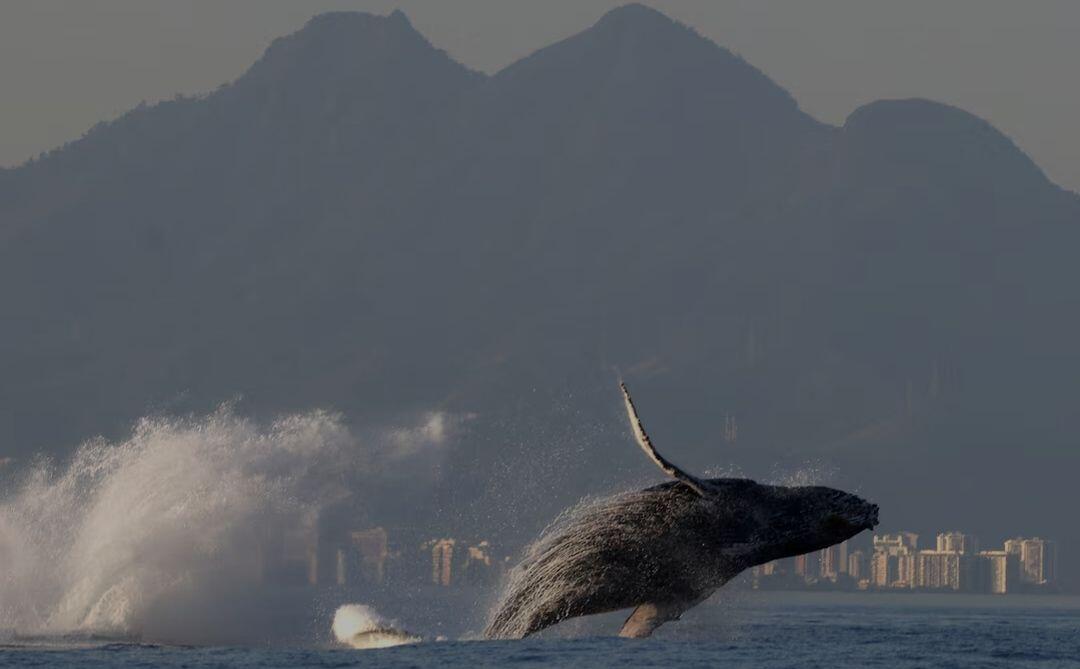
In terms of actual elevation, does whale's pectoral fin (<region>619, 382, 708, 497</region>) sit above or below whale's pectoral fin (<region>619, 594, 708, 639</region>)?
above

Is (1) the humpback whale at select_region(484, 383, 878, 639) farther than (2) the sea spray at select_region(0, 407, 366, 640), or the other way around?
(2) the sea spray at select_region(0, 407, 366, 640)

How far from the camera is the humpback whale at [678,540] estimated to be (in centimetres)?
3684

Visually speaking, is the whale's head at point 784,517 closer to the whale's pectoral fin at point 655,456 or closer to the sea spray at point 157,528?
the whale's pectoral fin at point 655,456

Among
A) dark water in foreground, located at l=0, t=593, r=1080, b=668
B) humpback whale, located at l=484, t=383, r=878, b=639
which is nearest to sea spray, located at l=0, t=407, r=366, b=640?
dark water in foreground, located at l=0, t=593, r=1080, b=668

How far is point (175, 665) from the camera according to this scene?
41.0 meters

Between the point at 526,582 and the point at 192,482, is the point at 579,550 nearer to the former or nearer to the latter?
the point at 526,582

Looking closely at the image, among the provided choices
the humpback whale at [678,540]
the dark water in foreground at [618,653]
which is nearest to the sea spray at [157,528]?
the dark water in foreground at [618,653]

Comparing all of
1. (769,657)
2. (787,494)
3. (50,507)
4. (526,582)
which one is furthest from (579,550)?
(50,507)

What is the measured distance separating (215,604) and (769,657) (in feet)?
50.4

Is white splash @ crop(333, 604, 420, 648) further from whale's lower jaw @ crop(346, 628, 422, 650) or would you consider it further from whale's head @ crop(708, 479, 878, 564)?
whale's head @ crop(708, 479, 878, 564)

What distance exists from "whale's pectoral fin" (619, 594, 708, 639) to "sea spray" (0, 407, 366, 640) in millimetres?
16168

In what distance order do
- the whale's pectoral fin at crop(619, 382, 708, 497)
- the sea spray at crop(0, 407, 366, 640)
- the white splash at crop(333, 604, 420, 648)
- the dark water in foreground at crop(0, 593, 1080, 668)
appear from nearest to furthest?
the whale's pectoral fin at crop(619, 382, 708, 497), the dark water in foreground at crop(0, 593, 1080, 668), the white splash at crop(333, 604, 420, 648), the sea spray at crop(0, 407, 366, 640)

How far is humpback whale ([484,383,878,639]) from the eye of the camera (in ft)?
121

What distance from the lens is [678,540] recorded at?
36906mm
